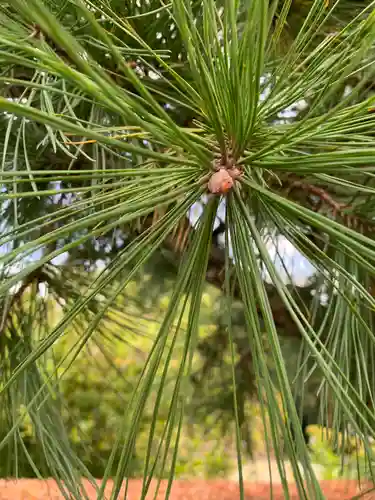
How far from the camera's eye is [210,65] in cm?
22

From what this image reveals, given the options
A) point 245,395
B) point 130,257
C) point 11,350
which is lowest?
point 245,395

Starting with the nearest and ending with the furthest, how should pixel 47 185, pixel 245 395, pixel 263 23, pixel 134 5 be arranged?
pixel 263 23
pixel 134 5
pixel 47 185
pixel 245 395

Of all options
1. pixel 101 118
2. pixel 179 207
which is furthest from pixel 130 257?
pixel 101 118

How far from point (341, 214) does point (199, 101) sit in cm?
24

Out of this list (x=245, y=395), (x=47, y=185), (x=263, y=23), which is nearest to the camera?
(x=263, y=23)

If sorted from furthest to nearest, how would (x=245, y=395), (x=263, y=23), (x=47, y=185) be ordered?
(x=245, y=395)
(x=47, y=185)
(x=263, y=23)

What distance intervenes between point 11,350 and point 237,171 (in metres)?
0.35

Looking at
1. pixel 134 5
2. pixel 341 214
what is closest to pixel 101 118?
pixel 134 5

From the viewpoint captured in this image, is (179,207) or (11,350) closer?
(179,207)

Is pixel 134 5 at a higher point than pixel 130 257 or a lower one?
higher

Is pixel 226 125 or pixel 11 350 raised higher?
pixel 226 125

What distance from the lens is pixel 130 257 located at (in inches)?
8.7

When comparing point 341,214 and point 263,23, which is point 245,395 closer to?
point 341,214

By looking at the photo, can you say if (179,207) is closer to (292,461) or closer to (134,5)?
(292,461)
